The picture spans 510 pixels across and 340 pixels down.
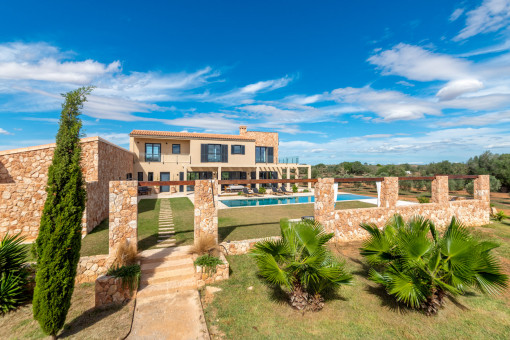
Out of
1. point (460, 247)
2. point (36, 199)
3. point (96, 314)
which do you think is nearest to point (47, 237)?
point (96, 314)

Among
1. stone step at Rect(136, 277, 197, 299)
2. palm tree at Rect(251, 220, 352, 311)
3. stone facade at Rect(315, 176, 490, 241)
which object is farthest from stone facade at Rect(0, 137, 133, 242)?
stone facade at Rect(315, 176, 490, 241)

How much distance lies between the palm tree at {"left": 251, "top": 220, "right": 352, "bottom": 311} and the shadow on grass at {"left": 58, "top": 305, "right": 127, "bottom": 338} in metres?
3.59

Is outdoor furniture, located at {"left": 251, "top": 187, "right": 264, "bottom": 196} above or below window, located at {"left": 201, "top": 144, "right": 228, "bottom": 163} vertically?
Answer: below

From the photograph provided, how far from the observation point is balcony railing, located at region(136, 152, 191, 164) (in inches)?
944

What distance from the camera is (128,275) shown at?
18.5ft

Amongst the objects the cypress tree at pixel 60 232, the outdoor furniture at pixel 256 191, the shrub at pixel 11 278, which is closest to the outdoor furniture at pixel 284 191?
the outdoor furniture at pixel 256 191

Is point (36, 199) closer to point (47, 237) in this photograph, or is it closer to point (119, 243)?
point (119, 243)

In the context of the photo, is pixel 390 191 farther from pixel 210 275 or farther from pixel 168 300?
Answer: pixel 168 300

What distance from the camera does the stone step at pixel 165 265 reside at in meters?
Result: 6.40

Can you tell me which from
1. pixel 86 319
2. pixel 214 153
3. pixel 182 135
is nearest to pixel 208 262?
pixel 86 319

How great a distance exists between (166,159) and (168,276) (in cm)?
2016

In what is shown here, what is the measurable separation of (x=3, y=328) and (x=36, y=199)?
6.37 m

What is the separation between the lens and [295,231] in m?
5.42

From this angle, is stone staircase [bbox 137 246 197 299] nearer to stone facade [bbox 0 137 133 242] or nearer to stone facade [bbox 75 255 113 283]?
stone facade [bbox 75 255 113 283]
